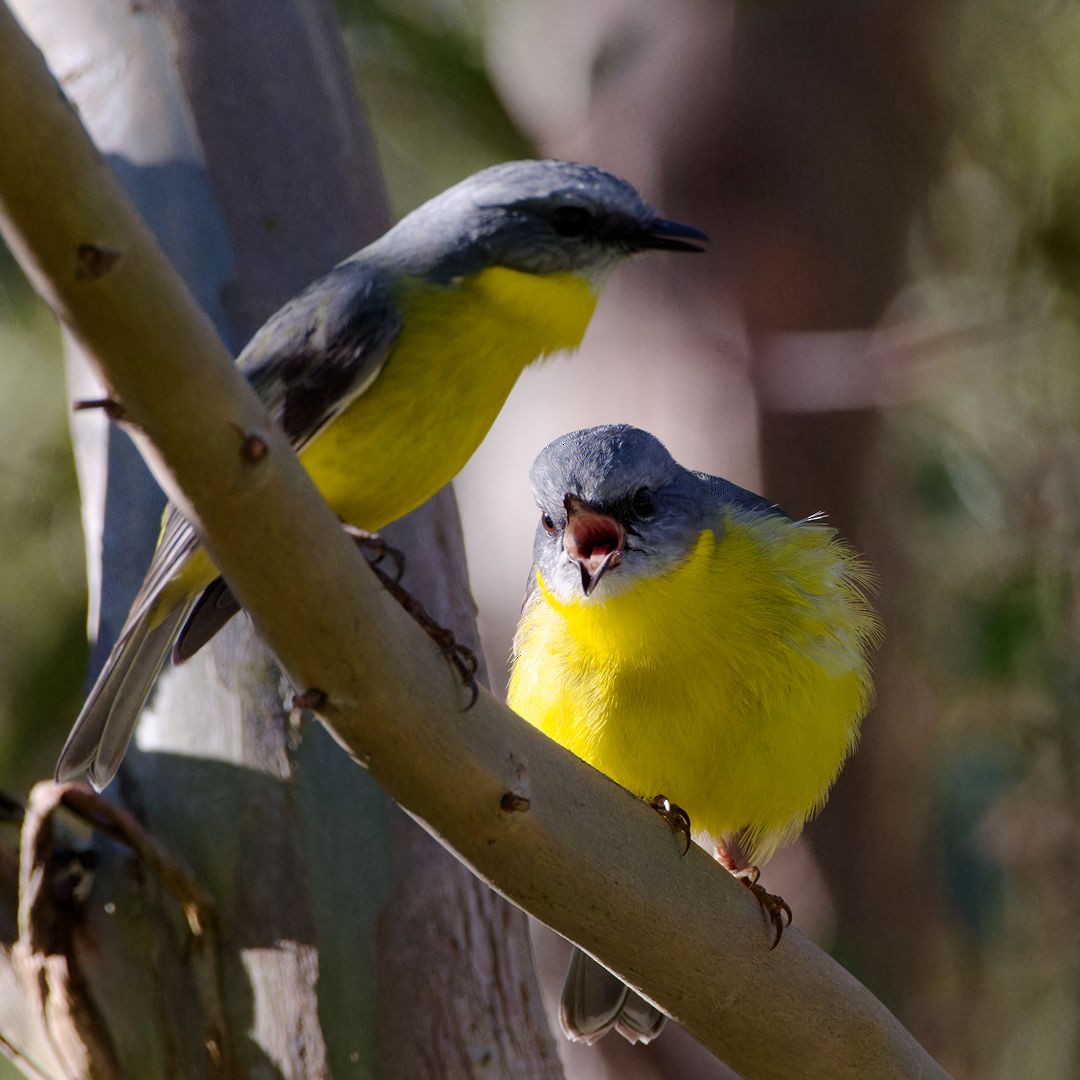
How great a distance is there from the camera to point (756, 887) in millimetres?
2857

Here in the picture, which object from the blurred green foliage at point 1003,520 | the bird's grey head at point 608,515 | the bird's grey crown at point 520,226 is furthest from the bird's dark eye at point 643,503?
the blurred green foliage at point 1003,520

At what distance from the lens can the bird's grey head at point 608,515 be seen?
9.55 feet

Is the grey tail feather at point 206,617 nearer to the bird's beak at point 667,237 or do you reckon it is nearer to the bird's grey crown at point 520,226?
the bird's grey crown at point 520,226

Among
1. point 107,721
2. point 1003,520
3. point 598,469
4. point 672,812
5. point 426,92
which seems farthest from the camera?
point 426,92

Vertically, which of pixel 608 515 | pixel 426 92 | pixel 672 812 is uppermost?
pixel 426 92

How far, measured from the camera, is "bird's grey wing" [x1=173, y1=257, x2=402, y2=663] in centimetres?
260

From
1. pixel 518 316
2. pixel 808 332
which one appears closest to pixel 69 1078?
pixel 518 316

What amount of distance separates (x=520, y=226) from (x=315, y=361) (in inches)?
19.2

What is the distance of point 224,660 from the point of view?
317 cm

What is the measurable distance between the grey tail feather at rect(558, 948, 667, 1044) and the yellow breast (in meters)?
1.09

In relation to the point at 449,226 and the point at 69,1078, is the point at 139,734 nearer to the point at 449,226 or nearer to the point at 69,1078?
the point at 69,1078

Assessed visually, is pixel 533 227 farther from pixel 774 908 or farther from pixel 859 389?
pixel 859 389

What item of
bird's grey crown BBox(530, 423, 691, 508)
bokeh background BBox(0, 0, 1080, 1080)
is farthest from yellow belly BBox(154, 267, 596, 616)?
bokeh background BBox(0, 0, 1080, 1080)

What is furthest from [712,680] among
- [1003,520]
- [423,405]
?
[1003,520]
